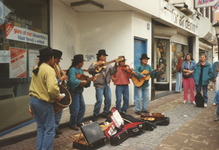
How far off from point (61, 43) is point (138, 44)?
3.42 metres

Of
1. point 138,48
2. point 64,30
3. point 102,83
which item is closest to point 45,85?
point 102,83

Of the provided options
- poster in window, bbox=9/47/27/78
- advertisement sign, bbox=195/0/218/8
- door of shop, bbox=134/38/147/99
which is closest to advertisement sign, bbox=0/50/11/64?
poster in window, bbox=9/47/27/78

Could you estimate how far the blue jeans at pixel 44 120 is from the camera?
3.30 metres

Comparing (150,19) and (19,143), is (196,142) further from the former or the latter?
(150,19)

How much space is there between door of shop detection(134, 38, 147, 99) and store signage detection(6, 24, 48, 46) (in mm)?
3840

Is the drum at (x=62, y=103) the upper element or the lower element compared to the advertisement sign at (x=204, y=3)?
lower

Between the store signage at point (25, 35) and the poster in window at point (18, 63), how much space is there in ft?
0.98

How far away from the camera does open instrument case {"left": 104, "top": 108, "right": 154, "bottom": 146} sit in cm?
435

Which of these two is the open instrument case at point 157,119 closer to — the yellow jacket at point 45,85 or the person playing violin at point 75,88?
the person playing violin at point 75,88

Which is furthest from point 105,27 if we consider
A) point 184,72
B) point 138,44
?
point 184,72

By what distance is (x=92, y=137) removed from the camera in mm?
4074

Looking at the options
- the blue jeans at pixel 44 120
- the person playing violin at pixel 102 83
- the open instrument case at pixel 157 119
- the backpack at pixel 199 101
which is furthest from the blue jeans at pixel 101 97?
the backpack at pixel 199 101

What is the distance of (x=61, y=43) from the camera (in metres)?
7.15

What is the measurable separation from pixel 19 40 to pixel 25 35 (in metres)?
0.28
